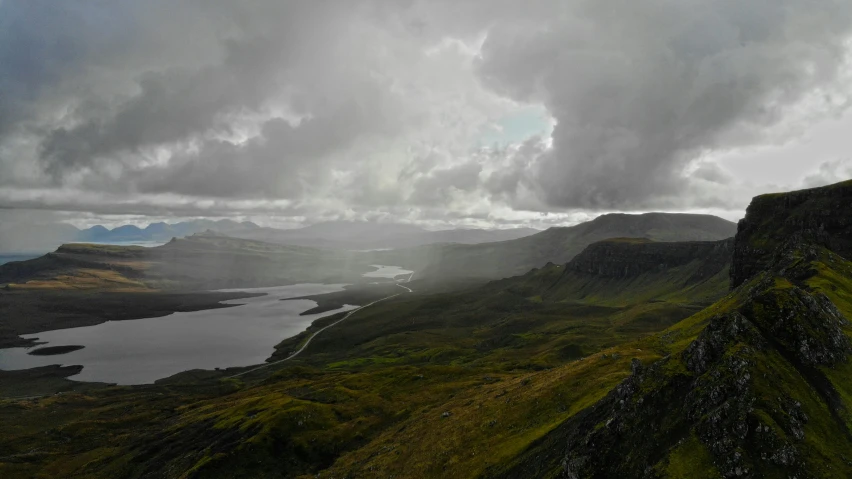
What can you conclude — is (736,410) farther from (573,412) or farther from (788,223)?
(788,223)

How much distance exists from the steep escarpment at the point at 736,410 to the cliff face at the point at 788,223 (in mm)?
81674

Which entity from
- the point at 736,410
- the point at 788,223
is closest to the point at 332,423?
the point at 736,410

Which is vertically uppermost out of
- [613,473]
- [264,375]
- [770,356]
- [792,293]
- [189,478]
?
[792,293]

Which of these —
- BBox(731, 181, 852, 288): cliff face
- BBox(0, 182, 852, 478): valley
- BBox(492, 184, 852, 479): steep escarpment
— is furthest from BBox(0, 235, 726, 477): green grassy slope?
BBox(731, 181, 852, 288): cliff face

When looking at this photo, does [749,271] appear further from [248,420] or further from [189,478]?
[189,478]

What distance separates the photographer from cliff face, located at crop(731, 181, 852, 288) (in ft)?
362

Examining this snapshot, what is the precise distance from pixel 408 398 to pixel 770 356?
71.4 meters

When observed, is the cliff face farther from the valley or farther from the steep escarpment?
the steep escarpment

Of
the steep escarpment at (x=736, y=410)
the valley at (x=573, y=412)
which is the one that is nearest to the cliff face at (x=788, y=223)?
the valley at (x=573, y=412)

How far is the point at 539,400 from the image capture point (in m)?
56.4

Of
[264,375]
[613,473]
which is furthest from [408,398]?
[264,375]

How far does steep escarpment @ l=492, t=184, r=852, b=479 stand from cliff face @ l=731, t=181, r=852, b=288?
81674 mm

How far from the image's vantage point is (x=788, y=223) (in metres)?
126

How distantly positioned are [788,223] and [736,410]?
133m
